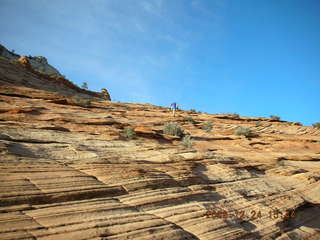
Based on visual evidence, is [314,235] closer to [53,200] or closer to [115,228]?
[115,228]

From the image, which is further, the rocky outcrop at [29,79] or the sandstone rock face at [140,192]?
the rocky outcrop at [29,79]

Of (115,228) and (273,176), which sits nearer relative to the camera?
(115,228)

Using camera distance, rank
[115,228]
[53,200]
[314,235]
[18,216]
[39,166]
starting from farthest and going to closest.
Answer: [314,235]
[39,166]
[53,200]
[115,228]
[18,216]

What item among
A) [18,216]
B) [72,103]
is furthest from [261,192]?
[72,103]

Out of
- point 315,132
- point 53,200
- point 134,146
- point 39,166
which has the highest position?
point 315,132

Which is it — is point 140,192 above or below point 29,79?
below

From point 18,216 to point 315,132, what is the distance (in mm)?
24579

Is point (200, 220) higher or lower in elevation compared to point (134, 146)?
lower

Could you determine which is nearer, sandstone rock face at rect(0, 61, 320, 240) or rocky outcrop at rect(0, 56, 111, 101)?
sandstone rock face at rect(0, 61, 320, 240)

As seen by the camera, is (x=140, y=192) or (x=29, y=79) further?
(x=29, y=79)

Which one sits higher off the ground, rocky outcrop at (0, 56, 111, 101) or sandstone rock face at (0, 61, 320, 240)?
rocky outcrop at (0, 56, 111, 101)

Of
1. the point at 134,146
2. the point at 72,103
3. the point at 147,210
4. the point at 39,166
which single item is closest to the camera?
the point at 147,210

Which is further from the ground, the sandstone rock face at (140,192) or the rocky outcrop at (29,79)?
the rocky outcrop at (29,79)

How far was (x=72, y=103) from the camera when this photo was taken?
19891 mm
